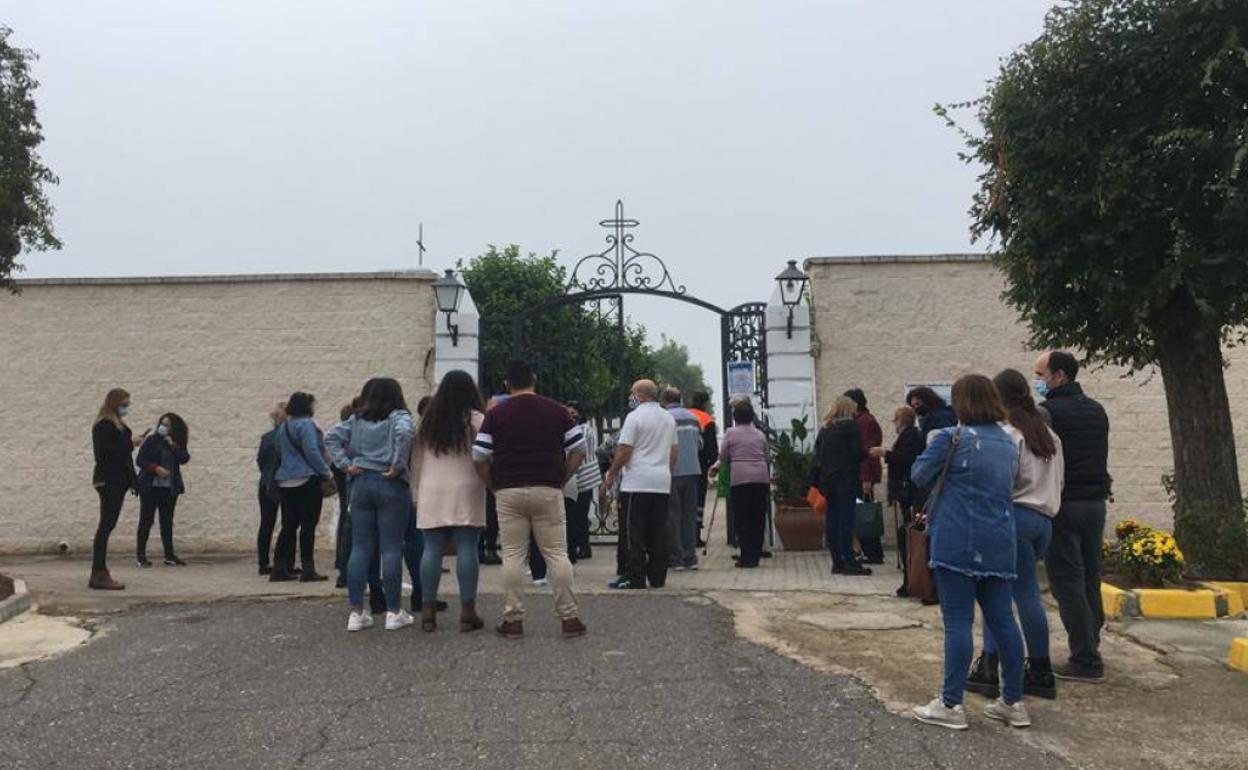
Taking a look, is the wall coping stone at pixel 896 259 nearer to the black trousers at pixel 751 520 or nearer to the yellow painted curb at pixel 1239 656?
the black trousers at pixel 751 520

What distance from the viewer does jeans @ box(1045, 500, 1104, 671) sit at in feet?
17.5

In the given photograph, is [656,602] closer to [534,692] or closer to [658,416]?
[658,416]

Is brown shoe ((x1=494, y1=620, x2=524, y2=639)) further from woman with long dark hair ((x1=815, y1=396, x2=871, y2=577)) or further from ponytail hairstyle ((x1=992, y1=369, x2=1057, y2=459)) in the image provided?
woman with long dark hair ((x1=815, y1=396, x2=871, y2=577))

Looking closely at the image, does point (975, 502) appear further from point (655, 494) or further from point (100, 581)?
point (100, 581)

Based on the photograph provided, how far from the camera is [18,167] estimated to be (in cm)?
828

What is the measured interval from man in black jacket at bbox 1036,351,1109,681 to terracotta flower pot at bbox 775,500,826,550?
532 cm

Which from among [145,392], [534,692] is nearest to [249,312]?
[145,392]

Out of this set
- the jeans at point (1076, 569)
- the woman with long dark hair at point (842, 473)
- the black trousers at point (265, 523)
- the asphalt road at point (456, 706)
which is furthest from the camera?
the black trousers at point (265, 523)

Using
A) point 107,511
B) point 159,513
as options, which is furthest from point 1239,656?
point 159,513

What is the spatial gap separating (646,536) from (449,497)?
86.4 inches

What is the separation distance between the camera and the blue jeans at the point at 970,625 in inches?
176

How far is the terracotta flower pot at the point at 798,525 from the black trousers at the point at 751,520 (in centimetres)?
125

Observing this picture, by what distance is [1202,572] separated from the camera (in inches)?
304

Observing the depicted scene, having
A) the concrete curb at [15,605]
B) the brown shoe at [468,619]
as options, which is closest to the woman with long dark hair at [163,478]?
the concrete curb at [15,605]
